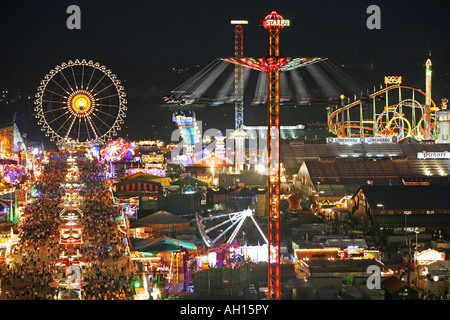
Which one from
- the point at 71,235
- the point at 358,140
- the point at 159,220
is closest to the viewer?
the point at 71,235

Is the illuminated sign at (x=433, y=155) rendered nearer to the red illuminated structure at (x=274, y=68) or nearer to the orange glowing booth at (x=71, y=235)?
the orange glowing booth at (x=71, y=235)

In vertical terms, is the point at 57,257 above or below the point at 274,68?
below

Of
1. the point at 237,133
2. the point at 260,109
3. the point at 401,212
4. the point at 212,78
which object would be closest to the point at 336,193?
the point at 401,212

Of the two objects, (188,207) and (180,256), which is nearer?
(180,256)

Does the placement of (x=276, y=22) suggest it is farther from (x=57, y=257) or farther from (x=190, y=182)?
(x=190, y=182)

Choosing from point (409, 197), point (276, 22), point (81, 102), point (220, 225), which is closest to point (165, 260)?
point (220, 225)

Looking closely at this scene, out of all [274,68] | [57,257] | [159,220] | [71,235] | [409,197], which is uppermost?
[274,68]
